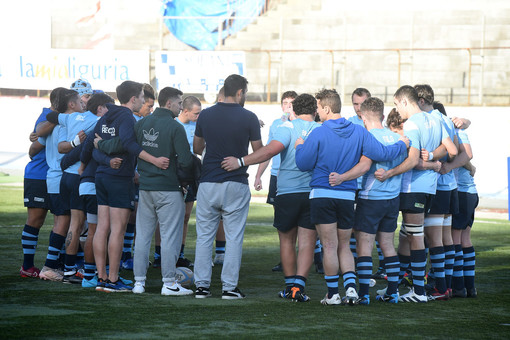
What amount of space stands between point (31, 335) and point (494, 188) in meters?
15.3

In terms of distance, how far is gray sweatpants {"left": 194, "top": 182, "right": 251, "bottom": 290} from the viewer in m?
8.00

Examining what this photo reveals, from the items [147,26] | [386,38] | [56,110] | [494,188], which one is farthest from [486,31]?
[56,110]

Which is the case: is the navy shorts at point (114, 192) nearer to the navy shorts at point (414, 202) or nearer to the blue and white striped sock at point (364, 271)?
the blue and white striped sock at point (364, 271)

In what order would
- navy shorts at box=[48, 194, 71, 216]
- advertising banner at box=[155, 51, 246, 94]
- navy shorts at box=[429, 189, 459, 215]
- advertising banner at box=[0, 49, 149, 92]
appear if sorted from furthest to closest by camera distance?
advertising banner at box=[0, 49, 149, 92]
advertising banner at box=[155, 51, 246, 94]
navy shorts at box=[48, 194, 71, 216]
navy shorts at box=[429, 189, 459, 215]

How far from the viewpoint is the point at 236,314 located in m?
7.27

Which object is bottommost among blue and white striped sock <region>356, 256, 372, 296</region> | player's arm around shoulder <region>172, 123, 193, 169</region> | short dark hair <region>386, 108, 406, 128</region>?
blue and white striped sock <region>356, 256, 372, 296</region>

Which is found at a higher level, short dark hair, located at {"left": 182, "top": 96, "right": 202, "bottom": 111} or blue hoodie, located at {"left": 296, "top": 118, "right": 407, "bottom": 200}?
short dark hair, located at {"left": 182, "top": 96, "right": 202, "bottom": 111}

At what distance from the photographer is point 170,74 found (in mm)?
25625

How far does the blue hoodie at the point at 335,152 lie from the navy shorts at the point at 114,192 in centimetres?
171

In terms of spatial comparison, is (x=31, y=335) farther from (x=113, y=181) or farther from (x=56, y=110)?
(x=56, y=110)

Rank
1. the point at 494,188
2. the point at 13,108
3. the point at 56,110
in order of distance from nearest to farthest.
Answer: the point at 56,110, the point at 494,188, the point at 13,108

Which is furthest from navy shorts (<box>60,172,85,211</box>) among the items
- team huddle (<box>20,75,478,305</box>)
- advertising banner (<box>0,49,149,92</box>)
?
advertising banner (<box>0,49,149,92</box>)

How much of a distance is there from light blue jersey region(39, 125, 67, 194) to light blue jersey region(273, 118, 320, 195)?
2.40 m

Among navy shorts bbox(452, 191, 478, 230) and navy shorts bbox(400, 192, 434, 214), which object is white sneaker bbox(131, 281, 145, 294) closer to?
navy shorts bbox(400, 192, 434, 214)
